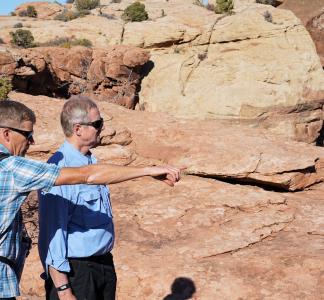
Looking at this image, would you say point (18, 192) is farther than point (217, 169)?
No

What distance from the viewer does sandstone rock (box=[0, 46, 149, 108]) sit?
17.6 metres

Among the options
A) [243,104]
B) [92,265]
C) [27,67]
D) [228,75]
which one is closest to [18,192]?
[92,265]

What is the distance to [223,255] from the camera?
15.4 feet

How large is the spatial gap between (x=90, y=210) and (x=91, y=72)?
16196mm

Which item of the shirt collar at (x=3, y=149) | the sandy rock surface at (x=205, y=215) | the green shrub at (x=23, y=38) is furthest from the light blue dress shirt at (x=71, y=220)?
the green shrub at (x=23, y=38)

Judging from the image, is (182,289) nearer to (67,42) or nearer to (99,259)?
(99,259)

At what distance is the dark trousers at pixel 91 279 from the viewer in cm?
250

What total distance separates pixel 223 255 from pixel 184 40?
16.8 metres

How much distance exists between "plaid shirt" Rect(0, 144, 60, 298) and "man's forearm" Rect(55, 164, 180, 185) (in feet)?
0.17

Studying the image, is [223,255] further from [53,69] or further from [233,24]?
[233,24]

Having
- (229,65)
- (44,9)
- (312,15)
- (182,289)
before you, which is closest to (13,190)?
(182,289)

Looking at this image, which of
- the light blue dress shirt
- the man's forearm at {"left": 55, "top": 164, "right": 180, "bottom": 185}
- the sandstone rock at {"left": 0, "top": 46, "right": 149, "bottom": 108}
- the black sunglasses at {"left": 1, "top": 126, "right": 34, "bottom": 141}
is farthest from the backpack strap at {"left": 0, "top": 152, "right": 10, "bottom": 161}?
the sandstone rock at {"left": 0, "top": 46, "right": 149, "bottom": 108}

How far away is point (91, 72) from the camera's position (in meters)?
18.2

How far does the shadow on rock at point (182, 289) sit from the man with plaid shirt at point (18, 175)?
2.19 meters
